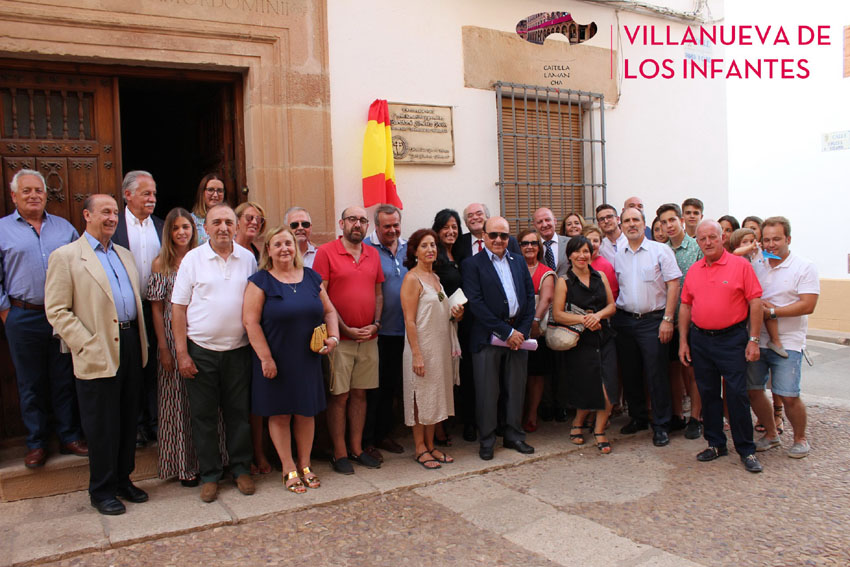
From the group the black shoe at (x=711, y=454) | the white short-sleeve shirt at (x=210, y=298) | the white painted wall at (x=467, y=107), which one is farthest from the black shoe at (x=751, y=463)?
the white short-sleeve shirt at (x=210, y=298)

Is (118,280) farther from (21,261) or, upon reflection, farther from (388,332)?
(388,332)

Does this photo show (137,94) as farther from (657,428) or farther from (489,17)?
(657,428)

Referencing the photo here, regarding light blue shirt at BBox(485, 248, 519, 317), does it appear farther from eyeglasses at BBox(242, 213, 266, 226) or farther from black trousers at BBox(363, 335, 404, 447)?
eyeglasses at BBox(242, 213, 266, 226)

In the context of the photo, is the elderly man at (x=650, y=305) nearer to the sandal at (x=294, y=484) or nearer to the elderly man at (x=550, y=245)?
the elderly man at (x=550, y=245)

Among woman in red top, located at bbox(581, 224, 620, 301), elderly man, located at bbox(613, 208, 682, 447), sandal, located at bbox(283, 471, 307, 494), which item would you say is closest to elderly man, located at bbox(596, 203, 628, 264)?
woman in red top, located at bbox(581, 224, 620, 301)

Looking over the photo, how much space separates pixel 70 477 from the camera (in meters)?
4.40

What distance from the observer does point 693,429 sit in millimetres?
5641


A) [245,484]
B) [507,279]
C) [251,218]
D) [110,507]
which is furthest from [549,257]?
[110,507]

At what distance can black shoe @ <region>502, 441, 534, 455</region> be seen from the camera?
5188 mm

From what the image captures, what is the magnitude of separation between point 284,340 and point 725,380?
307 cm

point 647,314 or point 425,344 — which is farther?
point 647,314

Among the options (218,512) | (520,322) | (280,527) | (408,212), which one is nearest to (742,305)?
(520,322)

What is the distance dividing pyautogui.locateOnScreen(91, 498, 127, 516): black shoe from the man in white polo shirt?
4309 mm

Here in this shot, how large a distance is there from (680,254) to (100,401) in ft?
14.9
